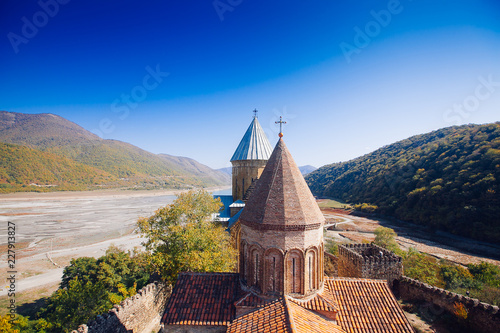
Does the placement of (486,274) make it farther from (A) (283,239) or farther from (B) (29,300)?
(B) (29,300)

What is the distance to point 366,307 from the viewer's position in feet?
24.4

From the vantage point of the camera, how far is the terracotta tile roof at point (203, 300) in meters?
7.17

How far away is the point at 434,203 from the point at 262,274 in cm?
3971

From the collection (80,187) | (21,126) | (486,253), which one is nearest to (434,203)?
(486,253)

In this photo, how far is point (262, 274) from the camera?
7559mm

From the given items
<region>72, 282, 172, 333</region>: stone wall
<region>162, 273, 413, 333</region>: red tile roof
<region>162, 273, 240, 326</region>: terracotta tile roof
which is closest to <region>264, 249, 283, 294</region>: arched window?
<region>162, 273, 413, 333</region>: red tile roof

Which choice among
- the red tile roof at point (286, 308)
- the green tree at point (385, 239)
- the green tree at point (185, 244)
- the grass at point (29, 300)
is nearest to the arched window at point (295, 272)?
the red tile roof at point (286, 308)

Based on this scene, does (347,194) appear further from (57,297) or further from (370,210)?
(57,297)

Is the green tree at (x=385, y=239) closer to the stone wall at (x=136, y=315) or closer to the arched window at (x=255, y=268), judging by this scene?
the arched window at (x=255, y=268)

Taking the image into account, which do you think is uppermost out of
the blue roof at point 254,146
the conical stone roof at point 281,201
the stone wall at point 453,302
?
the blue roof at point 254,146

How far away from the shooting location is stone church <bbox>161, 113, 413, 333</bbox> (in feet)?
23.0

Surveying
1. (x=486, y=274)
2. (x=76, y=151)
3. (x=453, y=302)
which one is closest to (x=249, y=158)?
(x=453, y=302)

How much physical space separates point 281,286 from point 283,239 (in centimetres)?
153

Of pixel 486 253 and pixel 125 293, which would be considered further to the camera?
pixel 486 253
